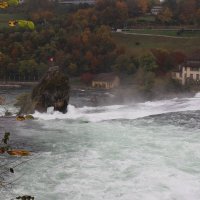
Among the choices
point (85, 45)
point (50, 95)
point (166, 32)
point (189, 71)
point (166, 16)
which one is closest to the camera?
point (50, 95)

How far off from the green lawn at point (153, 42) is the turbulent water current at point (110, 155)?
4007cm

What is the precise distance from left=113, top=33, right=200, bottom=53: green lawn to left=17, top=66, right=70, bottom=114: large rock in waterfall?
3803 centimetres

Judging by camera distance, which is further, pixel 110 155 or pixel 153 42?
pixel 153 42

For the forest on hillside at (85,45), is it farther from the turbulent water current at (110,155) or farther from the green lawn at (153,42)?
the turbulent water current at (110,155)

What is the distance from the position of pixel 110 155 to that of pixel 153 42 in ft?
205

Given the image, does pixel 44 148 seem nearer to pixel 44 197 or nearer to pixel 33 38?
pixel 44 197

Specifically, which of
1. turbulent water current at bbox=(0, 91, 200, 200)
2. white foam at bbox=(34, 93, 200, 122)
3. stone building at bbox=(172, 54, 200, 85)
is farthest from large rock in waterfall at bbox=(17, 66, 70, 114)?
stone building at bbox=(172, 54, 200, 85)

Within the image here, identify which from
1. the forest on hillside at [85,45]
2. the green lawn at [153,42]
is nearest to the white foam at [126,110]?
the forest on hillside at [85,45]

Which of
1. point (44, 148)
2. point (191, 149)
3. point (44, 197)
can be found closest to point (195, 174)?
point (191, 149)

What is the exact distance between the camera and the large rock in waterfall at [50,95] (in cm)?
4281

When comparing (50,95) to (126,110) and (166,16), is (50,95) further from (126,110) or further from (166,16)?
(166,16)

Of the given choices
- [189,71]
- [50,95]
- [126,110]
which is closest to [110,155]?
[126,110]

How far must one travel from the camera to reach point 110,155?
26047 millimetres

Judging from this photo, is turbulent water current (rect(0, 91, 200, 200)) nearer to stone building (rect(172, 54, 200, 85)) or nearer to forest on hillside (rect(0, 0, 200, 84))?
stone building (rect(172, 54, 200, 85))
